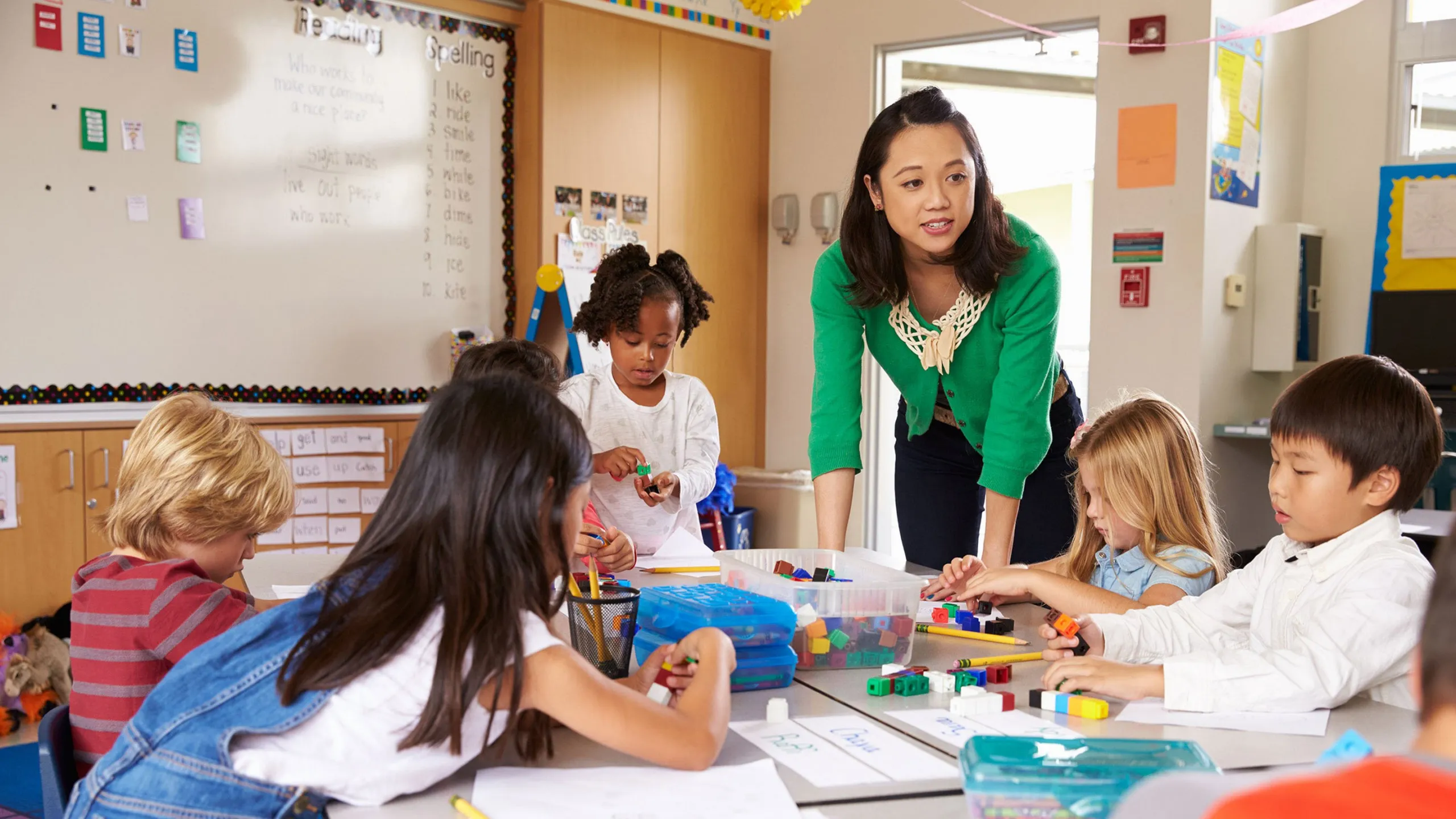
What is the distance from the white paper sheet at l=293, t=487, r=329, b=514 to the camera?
3.75m

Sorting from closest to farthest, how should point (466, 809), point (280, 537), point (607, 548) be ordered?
point (466, 809) < point (607, 548) < point (280, 537)

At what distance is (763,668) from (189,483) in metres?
0.84

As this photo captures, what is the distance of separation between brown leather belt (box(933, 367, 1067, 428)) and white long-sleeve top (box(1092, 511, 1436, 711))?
836 millimetres

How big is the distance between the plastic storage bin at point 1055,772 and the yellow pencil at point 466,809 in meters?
0.39

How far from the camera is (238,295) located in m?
3.59

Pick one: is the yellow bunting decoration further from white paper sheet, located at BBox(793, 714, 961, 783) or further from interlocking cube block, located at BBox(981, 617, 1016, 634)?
white paper sheet, located at BBox(793, 714, 961, 783)

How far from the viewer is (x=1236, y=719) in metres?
1.23

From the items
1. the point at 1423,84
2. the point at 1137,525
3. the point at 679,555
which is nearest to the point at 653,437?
the point at 679,555

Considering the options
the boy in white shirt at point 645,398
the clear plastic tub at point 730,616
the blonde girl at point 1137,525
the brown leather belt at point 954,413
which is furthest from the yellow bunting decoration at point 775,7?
the clear plastic tub at point 730,616

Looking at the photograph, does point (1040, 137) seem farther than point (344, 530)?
Yes

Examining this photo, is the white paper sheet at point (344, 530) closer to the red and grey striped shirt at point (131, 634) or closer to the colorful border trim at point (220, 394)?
the colorful border trim at point (220, 394)

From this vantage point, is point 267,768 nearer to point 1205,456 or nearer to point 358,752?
point 358,752

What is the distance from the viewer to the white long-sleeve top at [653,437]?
254 cm

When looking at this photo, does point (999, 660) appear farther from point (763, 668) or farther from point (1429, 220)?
point (1429, 220)
